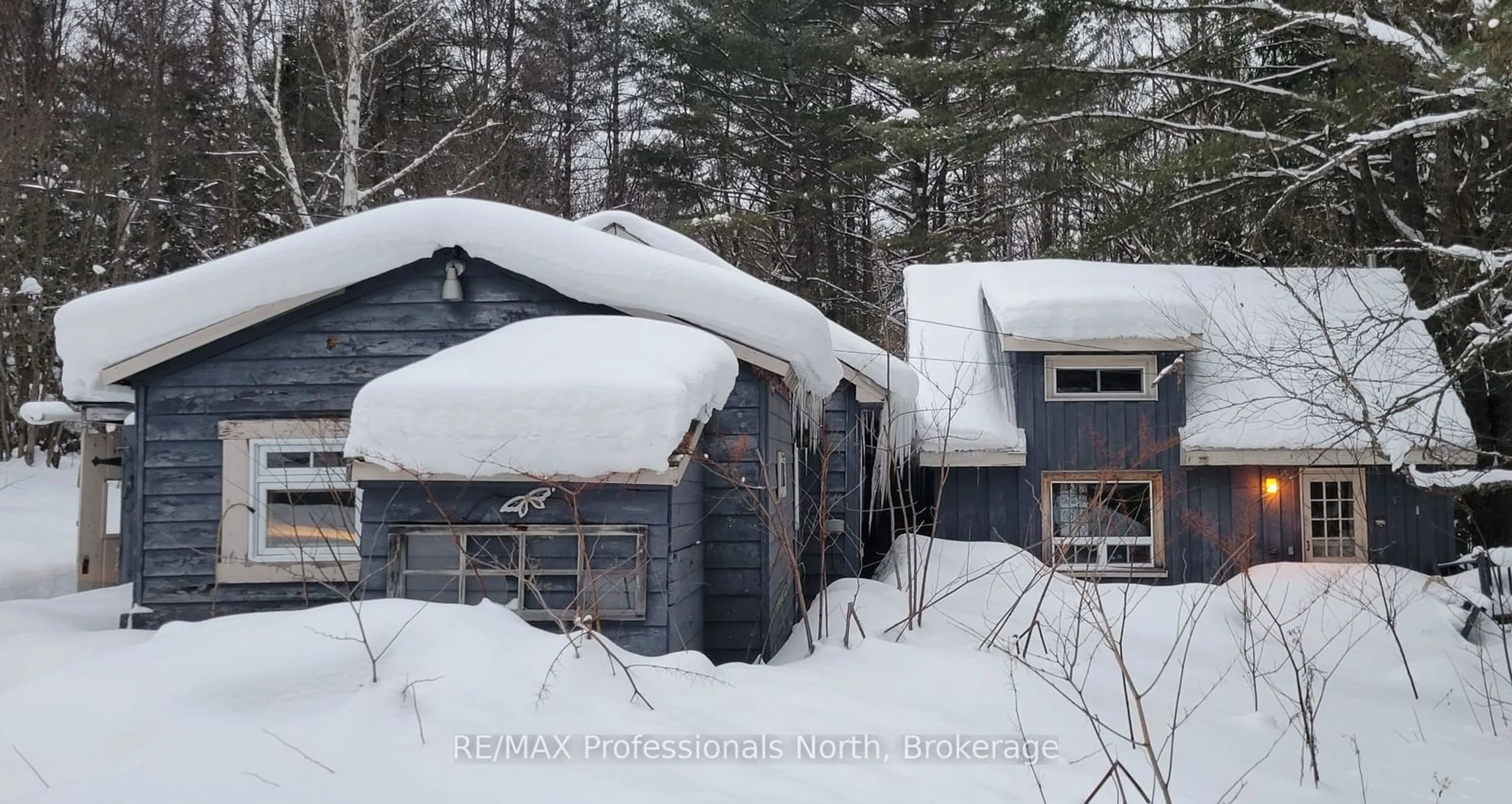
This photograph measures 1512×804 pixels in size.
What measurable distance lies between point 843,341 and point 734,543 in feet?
14.3

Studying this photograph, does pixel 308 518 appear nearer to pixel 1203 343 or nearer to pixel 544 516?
pixel 544 516

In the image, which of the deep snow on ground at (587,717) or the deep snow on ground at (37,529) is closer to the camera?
the deep snow on ground at (587,717)

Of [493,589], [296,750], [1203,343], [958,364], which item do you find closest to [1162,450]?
[1203,343]

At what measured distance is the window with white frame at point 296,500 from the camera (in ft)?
25.6

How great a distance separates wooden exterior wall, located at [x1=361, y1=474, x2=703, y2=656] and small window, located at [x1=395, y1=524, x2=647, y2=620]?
0.05 meters

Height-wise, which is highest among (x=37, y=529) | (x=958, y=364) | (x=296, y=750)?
(x=958, y=364)

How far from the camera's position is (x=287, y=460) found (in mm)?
7871

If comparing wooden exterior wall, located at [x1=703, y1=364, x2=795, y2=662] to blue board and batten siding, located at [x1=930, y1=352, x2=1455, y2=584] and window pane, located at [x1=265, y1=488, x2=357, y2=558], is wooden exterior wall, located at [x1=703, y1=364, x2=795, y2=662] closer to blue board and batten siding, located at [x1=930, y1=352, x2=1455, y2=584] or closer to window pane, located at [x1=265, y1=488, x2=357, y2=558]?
window pane, located at [x1=265, y1=488, x2=357, y2=558]

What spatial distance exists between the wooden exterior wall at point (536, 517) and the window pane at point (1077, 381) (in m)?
8.69

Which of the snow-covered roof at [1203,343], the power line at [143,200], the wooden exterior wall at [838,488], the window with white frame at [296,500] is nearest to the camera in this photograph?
the window with white frame at [296,500]

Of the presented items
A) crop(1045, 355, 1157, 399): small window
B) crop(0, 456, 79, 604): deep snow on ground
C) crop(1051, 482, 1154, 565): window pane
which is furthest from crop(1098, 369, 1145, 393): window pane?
crop(0, 456, 79, 604): deep snow on ground

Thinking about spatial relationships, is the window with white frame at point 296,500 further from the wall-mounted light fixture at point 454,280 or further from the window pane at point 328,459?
the wall-mounted light fixture at point 454,280

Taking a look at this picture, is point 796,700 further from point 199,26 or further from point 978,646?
point 199,26

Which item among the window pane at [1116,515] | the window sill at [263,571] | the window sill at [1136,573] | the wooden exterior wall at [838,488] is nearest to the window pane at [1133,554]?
the window pane at [1116,515]
